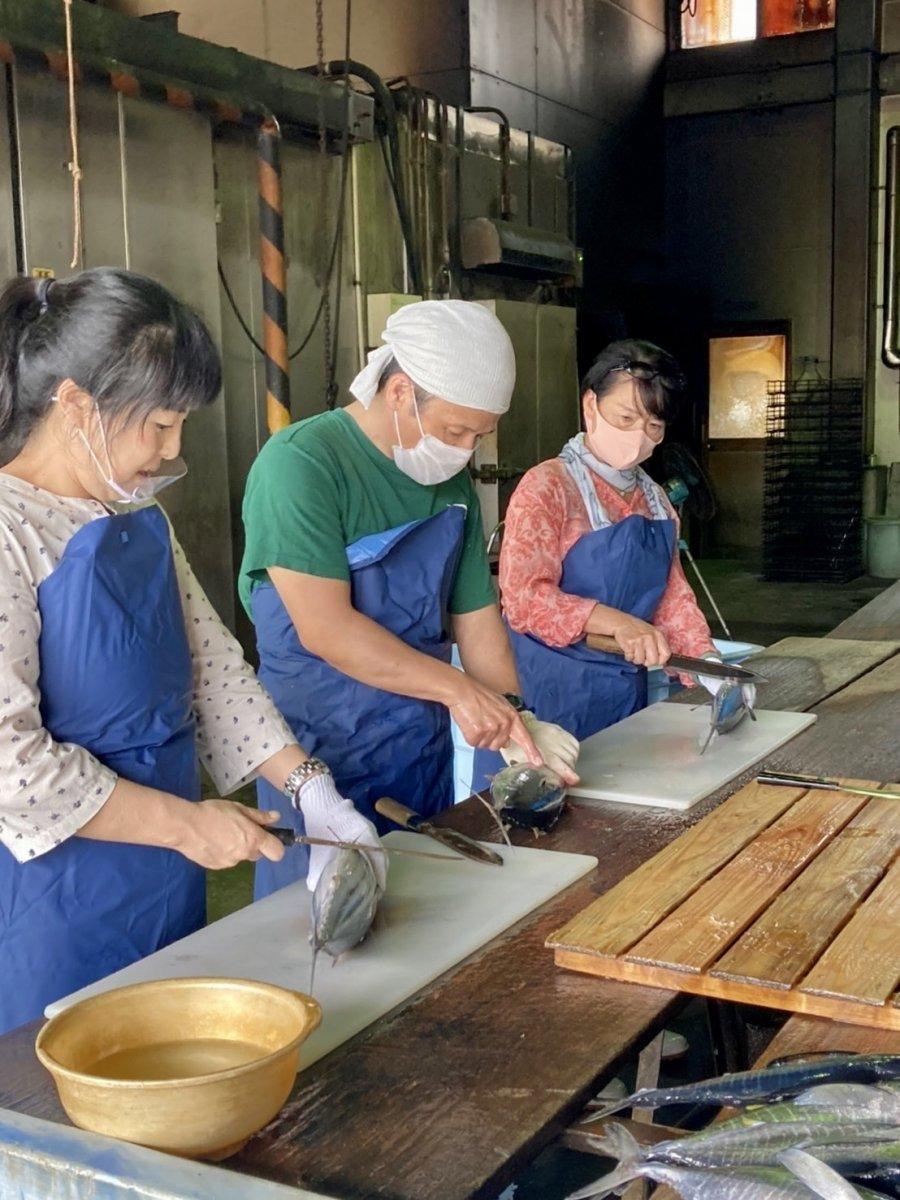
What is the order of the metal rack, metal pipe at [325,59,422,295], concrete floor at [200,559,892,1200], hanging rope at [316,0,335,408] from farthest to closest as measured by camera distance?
the metal rack → metal pipe at [325,59,422,295] → hanging rope at [316,0,335,408] → concrete floor at [200,559,892,1200]

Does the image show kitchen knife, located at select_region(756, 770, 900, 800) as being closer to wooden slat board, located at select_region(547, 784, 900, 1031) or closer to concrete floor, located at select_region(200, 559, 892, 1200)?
wooden slat board, located at select_region(547, 784, 900, 1031)

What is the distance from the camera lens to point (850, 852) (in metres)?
2.05

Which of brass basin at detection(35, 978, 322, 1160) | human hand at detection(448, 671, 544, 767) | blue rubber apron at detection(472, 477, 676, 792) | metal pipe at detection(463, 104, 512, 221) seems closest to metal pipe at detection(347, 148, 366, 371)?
metal pipe at detection(463, 104, 512, 221)

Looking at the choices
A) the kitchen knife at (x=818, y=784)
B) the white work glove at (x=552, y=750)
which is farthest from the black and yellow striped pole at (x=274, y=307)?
the kitchen knife at (x=818, y=784)

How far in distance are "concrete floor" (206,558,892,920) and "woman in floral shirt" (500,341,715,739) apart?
18.8 ft

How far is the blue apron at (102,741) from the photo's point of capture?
1836 millimetres

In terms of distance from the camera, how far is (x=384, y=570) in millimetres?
2592

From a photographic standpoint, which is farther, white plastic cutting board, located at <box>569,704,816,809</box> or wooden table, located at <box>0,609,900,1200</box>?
white plastic cutting board, located at <box>569,704,816,809</box>

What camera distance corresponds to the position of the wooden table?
1.23 metres

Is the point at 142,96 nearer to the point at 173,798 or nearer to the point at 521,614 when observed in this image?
the point at 521,614

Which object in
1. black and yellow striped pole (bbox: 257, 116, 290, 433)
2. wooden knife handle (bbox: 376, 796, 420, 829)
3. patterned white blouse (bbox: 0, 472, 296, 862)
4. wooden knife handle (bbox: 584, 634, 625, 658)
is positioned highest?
black and yellow striped pole (bbox: 257, 116, 290, 433)

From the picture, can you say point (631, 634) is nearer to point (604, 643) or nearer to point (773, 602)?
point (604, 643)

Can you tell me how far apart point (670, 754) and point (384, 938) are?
1149 millimetres

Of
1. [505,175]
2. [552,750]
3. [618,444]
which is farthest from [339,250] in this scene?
[552,750]
